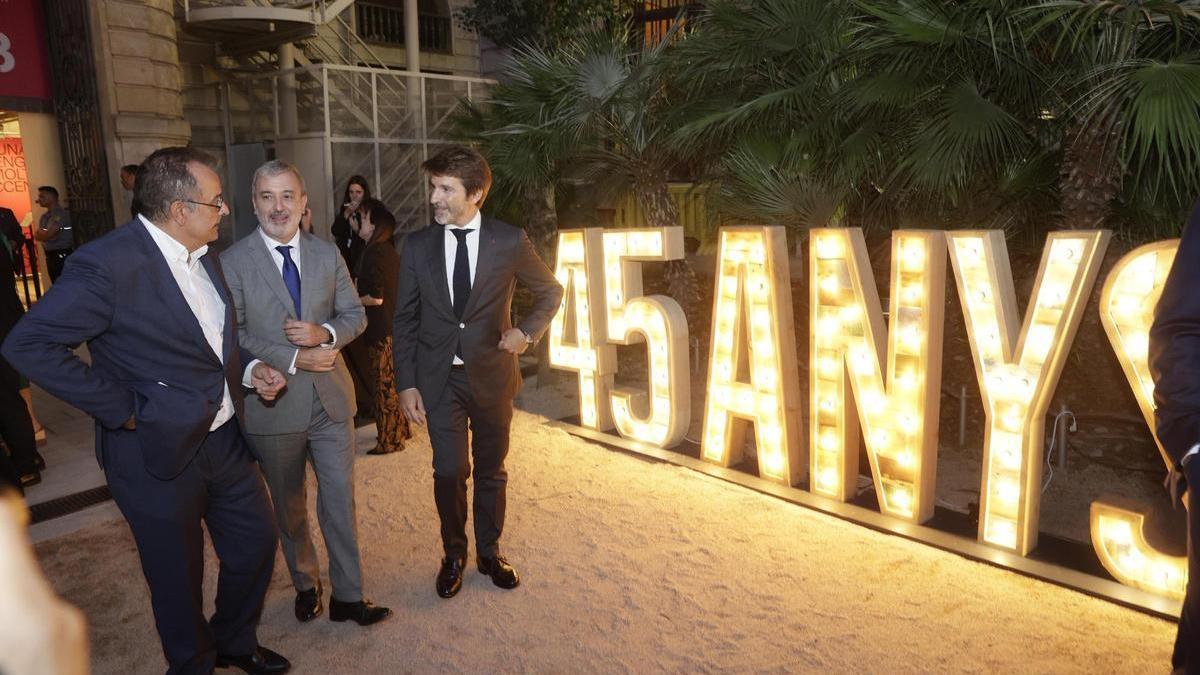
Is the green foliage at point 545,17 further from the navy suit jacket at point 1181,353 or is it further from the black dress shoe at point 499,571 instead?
the navy suit jacket at point 1181,353

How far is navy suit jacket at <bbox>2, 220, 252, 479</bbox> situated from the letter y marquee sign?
11.6 feet

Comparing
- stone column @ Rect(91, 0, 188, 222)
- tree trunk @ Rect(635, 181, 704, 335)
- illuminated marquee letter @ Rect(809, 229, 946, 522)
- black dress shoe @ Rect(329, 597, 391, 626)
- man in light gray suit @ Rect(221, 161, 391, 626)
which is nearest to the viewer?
man in light gray suit @ Rect(221, 161, 391, 626)

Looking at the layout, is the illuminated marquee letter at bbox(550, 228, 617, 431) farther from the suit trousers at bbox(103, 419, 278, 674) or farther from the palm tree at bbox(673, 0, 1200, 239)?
the suit trousers at bbox(103, 419, 278, 674)

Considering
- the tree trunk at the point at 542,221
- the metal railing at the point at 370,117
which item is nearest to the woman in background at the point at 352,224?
the tree trunk at the point at 542,221

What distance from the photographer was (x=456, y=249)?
159 inches

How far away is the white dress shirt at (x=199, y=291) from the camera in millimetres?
2895

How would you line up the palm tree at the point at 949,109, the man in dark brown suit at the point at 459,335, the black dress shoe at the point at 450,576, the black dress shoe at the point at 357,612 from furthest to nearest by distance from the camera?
the palm tree at the point at 949,109, the black dress shoe at the point at 450,576, the man in dark brown suit at the point at 459,335, the black dress shoe at the point at 357,612

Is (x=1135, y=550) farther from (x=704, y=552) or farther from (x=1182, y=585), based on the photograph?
(x=704, y=552)

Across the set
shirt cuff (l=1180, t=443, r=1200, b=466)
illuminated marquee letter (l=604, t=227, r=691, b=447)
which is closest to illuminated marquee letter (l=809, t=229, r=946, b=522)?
illuminated marquee letter (l=604, t=227, r=691, b=447)

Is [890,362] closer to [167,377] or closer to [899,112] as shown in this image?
[899,112]

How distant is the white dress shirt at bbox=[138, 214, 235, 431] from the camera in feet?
9.50

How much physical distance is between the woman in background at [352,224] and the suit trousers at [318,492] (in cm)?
363

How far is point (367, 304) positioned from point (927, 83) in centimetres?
424

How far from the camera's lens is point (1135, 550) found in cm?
391
